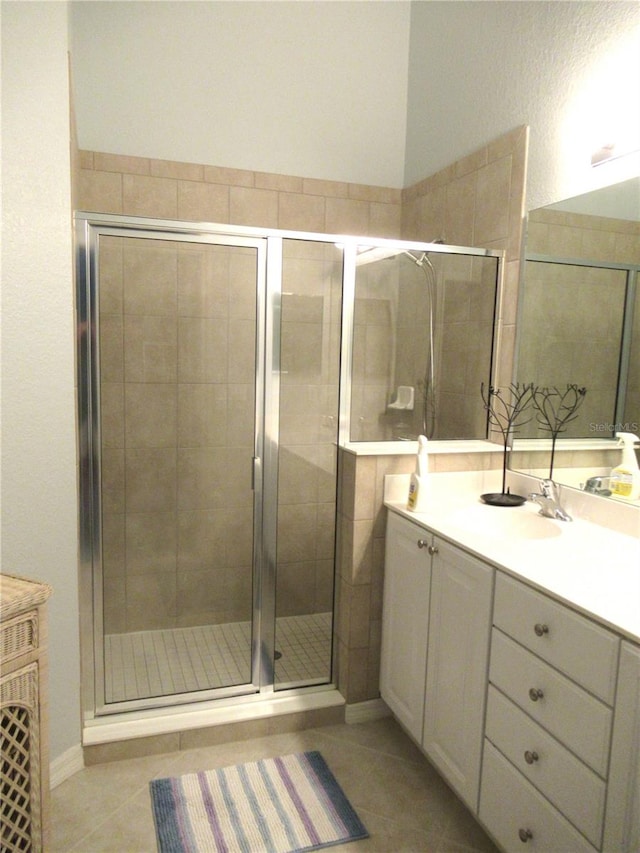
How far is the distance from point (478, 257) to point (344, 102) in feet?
3.94

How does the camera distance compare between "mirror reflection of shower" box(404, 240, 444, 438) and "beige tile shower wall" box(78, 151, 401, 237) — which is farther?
"beige tile shower wall" box(78, 151, 401, 237)

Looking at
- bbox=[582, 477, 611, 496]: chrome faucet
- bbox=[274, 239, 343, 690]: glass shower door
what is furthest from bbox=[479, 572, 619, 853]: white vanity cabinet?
bbox=[274, 239, 343, 690]: glass shower door

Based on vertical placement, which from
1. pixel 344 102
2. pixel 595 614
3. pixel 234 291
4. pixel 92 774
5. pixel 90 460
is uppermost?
pixel 344 102

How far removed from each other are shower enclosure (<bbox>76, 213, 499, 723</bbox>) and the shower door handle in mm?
11

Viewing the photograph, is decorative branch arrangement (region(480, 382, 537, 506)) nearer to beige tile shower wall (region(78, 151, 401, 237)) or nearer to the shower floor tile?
the shower floor tile

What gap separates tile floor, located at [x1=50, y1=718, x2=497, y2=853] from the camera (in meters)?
1.72

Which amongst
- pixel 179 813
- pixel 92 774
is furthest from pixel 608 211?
pixel 92 774

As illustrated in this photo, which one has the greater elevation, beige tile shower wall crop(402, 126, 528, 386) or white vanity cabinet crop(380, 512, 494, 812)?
beige tile shower wall crop(402, 126, 528, 386)

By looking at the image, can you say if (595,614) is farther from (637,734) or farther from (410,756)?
(410,756)

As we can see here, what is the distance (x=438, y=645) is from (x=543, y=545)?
432 millimetres

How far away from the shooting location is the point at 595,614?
1.21 m

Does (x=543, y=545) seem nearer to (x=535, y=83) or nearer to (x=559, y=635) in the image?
(x=559, y=635)

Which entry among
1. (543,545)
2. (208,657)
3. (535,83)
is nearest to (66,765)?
(208,657)

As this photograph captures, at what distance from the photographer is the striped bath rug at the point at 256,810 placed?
171 centimetres
